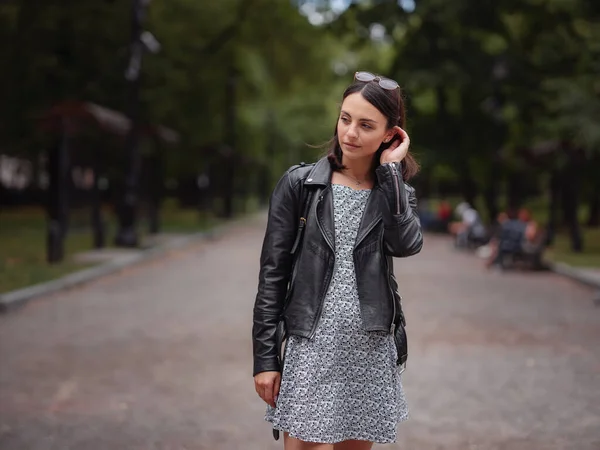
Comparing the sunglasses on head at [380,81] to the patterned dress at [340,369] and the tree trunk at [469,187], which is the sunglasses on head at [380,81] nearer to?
the patterned dress at [340,369]

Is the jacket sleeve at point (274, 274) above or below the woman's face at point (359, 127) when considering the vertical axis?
below

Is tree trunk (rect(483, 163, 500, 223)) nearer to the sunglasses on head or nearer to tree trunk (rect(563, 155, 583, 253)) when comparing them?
tree trunk (rect(563, 155, 583, 253))

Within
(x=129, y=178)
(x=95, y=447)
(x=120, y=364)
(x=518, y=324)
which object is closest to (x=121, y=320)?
(x=120, y=364)

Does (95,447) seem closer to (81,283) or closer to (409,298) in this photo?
(409,298)

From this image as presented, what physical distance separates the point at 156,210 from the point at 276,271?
2849 centimetres

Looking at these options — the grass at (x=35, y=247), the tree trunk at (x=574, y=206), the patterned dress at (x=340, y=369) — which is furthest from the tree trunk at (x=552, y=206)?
the patterned dress at (x=340, y=369)

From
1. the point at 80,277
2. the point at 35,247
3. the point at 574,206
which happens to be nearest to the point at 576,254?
the point at 574,206

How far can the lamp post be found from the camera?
25.1 metres

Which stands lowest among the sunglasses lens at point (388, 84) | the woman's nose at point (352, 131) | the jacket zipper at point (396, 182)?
the jacket zipper at point (396, 182)

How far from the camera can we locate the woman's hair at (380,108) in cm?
350

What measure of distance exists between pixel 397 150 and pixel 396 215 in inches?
9.9

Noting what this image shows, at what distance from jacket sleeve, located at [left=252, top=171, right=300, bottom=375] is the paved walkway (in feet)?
9.10

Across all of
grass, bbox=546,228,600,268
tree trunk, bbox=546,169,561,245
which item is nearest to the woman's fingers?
grass, bbox=546,228,600,268

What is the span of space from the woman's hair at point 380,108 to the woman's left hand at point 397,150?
0.08 feet
